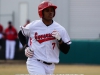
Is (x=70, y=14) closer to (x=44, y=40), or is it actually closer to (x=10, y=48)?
(x=10, y=48)

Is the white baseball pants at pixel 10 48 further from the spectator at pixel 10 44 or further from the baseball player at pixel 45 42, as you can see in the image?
the baseball player at pixel 45 42

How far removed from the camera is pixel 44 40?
632 centimetres

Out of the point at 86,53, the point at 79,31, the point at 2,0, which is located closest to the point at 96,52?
the point at 86,53

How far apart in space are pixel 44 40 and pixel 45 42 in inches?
1.4

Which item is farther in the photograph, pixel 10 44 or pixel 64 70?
pixel 10 44

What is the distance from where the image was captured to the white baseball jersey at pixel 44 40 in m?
6.25

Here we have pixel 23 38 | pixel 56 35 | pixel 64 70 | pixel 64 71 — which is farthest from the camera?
pixel 64 70

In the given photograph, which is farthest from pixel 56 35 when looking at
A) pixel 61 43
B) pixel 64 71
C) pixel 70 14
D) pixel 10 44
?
pixel 70 14

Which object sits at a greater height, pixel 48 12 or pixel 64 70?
pixel 48 12

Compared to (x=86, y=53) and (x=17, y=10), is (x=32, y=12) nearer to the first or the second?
(x=17, y=10)

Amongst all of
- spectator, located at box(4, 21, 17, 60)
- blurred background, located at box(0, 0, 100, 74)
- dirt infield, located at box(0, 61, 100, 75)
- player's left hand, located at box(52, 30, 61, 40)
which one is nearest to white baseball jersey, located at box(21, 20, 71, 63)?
player's left hand, located at box(52, 30, 61, 40)

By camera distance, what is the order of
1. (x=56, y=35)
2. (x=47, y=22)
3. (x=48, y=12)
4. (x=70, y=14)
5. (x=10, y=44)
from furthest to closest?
(x=70, y=14) → (x=10, y=44) → (x=47, y=22) → (x=48, y=12) → (x=56, y=35)

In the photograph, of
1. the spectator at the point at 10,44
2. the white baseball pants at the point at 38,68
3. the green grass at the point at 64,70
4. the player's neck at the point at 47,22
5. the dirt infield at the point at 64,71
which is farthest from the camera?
the spectator at the point at 10,44

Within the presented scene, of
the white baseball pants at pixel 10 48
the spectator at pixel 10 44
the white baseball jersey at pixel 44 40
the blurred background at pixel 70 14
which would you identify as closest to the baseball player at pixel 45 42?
the white baseball jersey at pixel 44 40
